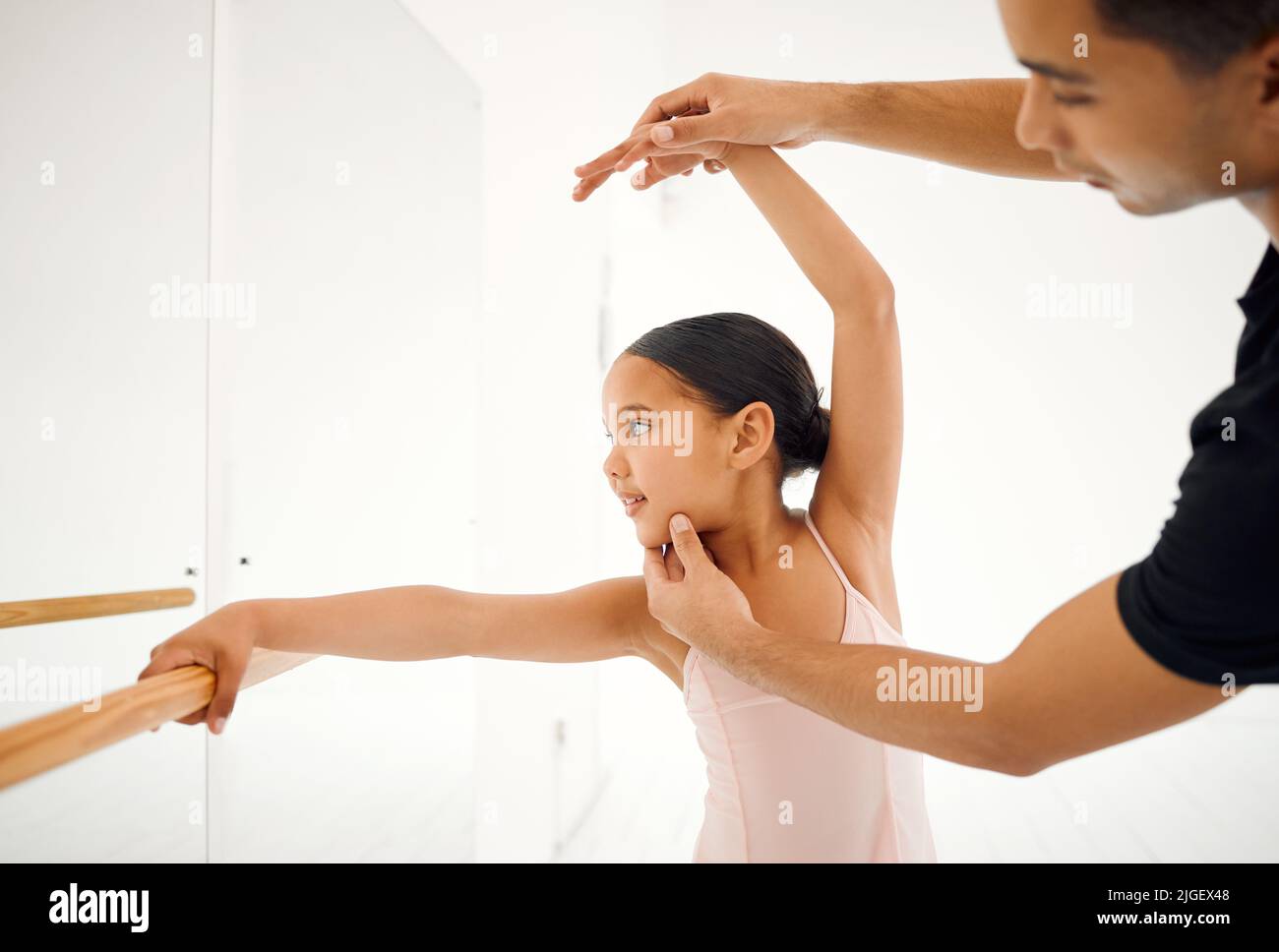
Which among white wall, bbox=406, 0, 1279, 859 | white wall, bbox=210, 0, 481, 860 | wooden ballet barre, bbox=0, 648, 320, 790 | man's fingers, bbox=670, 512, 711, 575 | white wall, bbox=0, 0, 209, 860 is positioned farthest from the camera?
white wall, bbox=406, 0, 1279, 859

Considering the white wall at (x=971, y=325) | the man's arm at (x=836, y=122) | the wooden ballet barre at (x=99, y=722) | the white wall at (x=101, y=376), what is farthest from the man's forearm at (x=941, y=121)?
the white wall at (x=971, y=325)

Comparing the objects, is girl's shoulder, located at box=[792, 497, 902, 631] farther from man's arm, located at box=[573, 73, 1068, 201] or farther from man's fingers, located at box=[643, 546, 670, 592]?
man's arm, located at box=[573, 73, 1068, 201]

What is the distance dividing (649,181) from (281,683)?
1277mm

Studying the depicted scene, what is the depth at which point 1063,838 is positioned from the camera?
3.46 m

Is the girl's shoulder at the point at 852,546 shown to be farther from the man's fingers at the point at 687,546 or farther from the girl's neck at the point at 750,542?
the man's fingers at the point at 687,546

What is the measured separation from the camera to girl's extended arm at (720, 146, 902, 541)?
1.15 m

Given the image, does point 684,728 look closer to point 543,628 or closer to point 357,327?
point 357,327

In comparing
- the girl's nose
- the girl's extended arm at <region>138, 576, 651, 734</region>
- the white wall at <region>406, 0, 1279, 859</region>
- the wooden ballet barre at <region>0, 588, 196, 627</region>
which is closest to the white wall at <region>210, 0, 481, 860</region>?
the wooden ballet barre at <region>0, 588, 196, 627</region>

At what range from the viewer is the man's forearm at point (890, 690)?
806 mm

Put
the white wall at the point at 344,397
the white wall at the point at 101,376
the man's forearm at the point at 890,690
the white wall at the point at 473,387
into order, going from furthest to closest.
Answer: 1. the white wall at the point at 344,397
2. the white wall at the point at 473,387
3. the white wall at the point at 101,376
4. the man's forearm at the point at 890,690

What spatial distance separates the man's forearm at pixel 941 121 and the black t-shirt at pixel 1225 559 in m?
0.58

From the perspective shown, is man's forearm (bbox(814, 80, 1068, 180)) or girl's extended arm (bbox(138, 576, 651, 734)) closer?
girl's extended arm (bbox(138, 576, 651, 734))

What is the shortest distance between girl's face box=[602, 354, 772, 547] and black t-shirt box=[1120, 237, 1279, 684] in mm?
537

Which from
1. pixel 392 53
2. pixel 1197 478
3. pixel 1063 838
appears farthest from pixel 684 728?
pixel 1197 478
